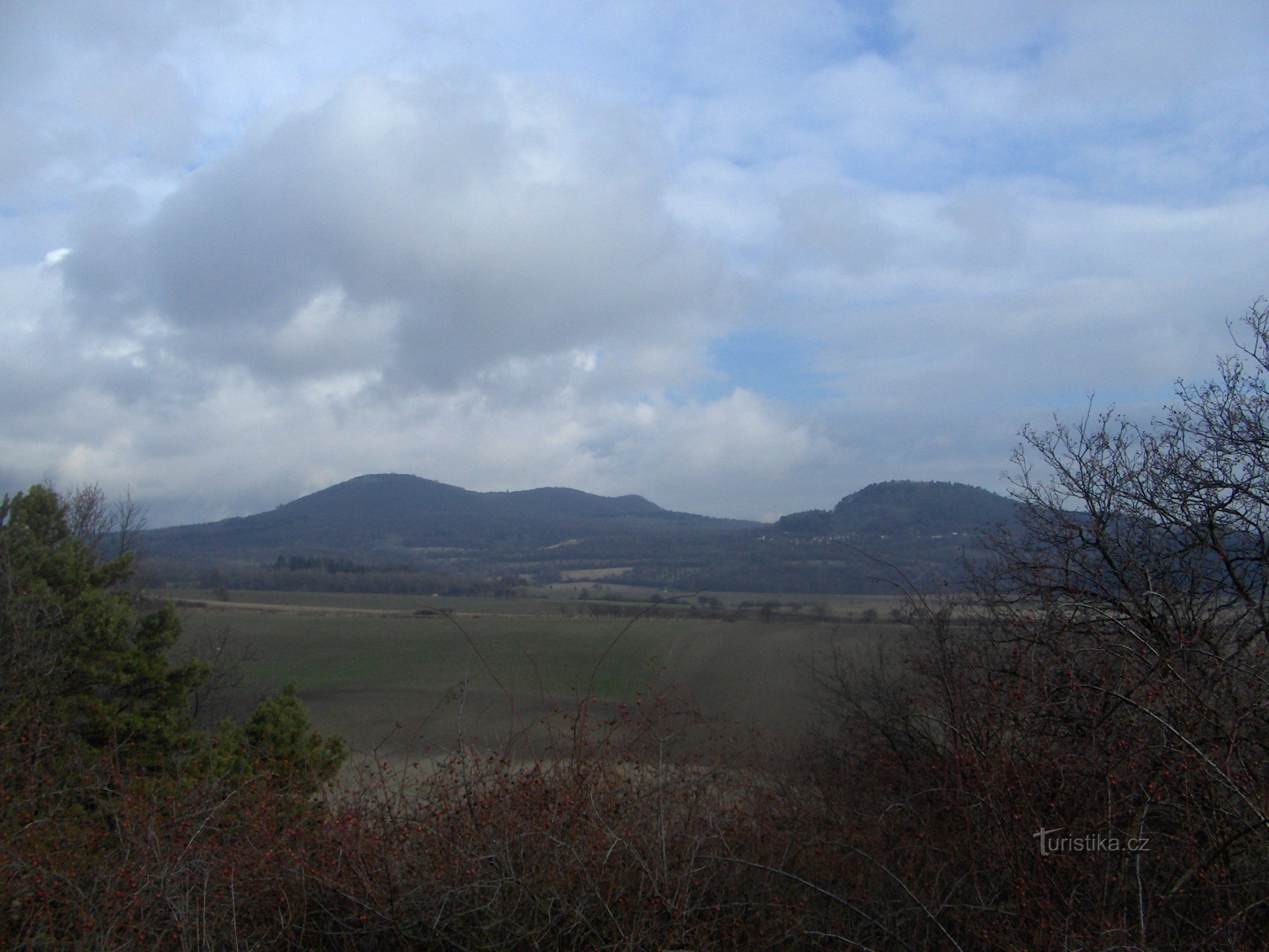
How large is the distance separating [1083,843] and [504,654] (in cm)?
3204

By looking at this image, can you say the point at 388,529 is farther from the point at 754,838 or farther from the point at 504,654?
the point at 754,838

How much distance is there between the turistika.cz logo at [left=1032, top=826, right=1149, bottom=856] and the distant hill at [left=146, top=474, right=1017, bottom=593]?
2.81 meters

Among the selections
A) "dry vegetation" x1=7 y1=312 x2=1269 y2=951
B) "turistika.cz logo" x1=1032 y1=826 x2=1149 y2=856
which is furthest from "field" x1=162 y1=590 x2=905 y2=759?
"turistika.cz logo" x1=1032 y1=826 x2=1149 y2=856

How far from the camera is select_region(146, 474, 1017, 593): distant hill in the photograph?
43188 millimetres

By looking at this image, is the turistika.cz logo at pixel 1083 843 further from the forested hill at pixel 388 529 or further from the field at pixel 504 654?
the forested hill at pixel 388 529

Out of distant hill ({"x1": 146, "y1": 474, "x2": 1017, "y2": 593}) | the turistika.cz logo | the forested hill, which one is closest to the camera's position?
the turistika.cz logo

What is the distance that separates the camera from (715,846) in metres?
6.09

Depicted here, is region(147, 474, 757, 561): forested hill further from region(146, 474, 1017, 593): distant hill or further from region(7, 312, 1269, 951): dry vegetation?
region(7, 312, 1269, 951): dry vegetation

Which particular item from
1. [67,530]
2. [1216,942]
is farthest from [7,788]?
[67,530]

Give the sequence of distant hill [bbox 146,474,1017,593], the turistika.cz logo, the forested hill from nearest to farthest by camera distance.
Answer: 1. the turistika.cz logo
2. distant hill [bbox 146,474,1017,593]
3. the forested hill

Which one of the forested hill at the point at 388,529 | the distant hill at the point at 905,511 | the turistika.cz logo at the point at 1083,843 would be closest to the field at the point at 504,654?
the turistika.cz logo at the point at 1083,843

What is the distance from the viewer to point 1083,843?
4.12 m

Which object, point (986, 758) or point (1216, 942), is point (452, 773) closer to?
point (986, 758)

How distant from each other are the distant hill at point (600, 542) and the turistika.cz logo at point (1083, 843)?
2.81m
